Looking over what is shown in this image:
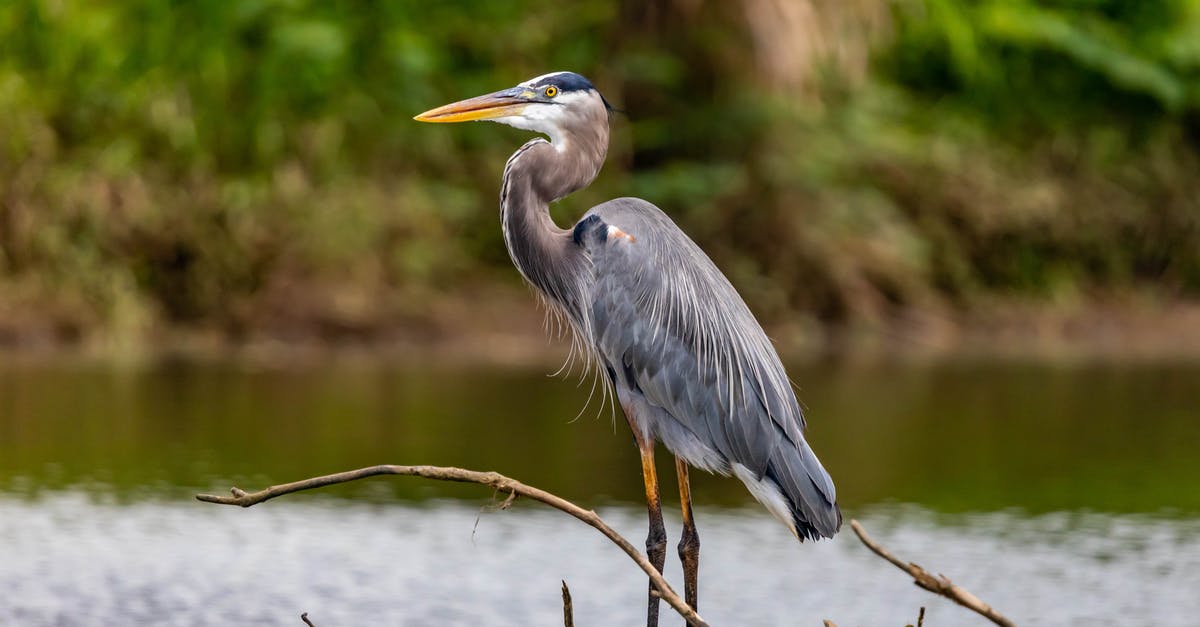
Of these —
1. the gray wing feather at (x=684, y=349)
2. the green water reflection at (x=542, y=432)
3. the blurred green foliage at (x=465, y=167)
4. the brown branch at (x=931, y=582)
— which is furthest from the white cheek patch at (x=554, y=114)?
the blurred green foliage at (x=465, y=167)

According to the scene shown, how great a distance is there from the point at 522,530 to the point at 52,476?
8.26 feet

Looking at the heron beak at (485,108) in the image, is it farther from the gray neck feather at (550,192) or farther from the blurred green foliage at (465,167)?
the blurred green foliage at (465,167)

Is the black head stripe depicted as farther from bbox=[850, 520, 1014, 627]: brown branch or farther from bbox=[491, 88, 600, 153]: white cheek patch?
bbox=[850, 520, 1014, 627]: brown branch

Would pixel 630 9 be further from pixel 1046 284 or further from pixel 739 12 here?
pixel 1046 284

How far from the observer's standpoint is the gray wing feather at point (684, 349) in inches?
232

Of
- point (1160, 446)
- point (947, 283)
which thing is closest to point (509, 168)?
point (1160, 446)

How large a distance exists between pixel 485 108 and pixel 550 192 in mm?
345

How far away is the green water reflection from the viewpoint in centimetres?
942

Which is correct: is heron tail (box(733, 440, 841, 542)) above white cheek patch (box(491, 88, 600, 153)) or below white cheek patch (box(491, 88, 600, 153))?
below

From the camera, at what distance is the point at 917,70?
21.7 meters

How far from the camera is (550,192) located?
596 cm

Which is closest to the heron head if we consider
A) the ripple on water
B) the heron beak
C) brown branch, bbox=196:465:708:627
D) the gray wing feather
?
the heron beak

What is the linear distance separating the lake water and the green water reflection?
0.03 meters

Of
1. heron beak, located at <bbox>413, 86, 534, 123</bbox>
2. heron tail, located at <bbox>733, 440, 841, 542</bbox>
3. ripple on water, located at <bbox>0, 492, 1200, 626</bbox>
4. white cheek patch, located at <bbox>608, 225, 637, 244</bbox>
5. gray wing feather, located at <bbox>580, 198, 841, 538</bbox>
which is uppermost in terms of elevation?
heron beak, located at <bbox>413, 86, 534, 123</bbox>
